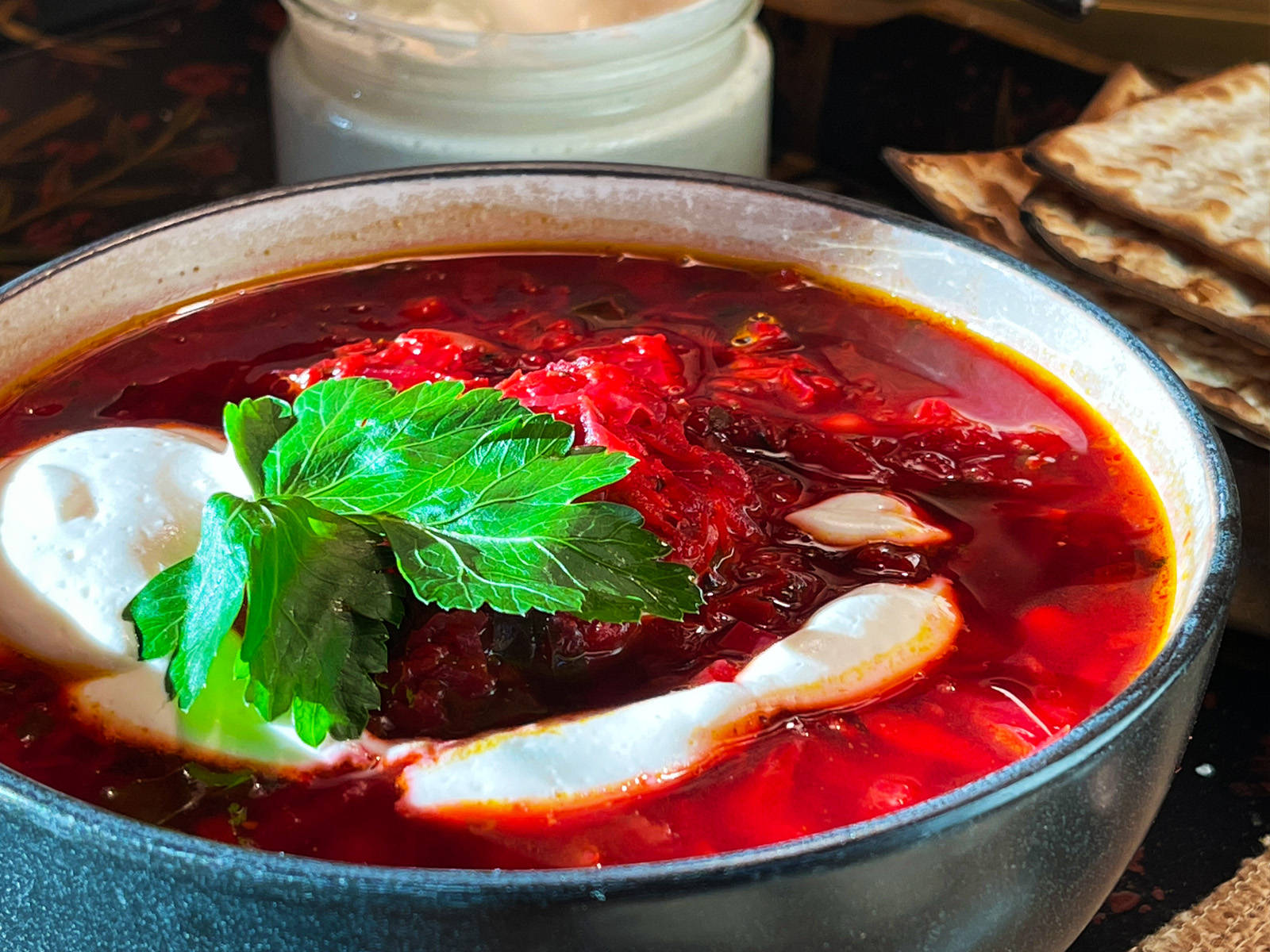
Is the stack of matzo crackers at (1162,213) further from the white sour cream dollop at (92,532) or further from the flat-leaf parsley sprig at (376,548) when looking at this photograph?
the white sour cream dollop at (92,532)

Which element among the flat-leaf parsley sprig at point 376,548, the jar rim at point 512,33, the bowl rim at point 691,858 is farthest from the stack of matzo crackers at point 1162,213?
the flat-leaf parsley sprig at point 376,548

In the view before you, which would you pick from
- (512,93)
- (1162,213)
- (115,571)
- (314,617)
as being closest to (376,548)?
(314,617)

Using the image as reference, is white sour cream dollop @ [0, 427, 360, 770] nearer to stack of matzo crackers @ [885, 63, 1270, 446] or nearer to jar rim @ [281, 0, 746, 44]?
jar rim @ [281, 0, 746, 44]

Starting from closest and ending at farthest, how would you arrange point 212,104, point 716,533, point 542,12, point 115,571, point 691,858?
point 691,858, point 115,571, point 716,533, point 542,12, point 212,104

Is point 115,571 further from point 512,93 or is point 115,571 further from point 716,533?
point 512,93

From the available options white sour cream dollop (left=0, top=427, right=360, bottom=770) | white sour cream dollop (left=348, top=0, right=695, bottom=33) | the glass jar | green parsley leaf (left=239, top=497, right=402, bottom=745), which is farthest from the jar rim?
green parsley leaf (left=239, top=497, right=402, bottom=745)
